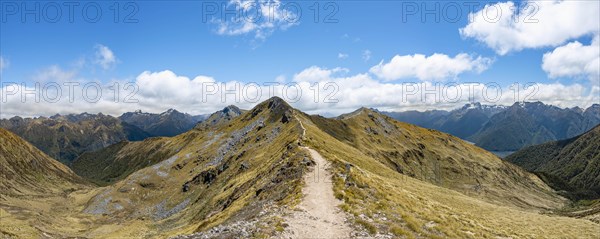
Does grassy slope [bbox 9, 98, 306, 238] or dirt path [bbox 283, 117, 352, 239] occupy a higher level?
dirt path [bbox 283, 117, 352, 239]

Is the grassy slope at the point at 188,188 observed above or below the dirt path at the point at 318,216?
below

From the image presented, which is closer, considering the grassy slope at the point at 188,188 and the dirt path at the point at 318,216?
the dirt path at the point at 318,216

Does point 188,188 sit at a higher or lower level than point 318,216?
lower

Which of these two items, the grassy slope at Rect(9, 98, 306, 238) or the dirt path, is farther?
the grassy slope at Rect(9, 98, 306, 238)

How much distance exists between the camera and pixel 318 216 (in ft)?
124

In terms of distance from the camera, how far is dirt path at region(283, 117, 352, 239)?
3334 centimetres

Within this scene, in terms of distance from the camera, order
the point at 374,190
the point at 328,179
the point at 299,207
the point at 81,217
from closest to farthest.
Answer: the point at 299,207
the point at 374,190
the point at 328,179
the point at 81,217

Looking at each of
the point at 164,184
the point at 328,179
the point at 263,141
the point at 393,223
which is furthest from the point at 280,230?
the point at 164,184

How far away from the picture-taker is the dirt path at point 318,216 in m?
33.3

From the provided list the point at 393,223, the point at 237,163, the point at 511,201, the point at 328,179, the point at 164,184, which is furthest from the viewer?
the point at 511,201

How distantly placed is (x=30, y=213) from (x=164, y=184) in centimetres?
5132

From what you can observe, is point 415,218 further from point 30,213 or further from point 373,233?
point 30,213

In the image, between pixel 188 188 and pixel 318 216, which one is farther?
pixel 188 188

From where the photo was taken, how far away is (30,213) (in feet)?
511
